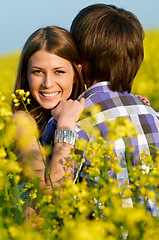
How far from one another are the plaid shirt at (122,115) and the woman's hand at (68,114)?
0.16 ft

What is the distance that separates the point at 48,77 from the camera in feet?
8.68

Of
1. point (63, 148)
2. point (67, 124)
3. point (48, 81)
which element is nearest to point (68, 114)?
point (67, 124)

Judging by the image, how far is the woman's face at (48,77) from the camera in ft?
8.71

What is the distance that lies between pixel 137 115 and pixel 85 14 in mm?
840

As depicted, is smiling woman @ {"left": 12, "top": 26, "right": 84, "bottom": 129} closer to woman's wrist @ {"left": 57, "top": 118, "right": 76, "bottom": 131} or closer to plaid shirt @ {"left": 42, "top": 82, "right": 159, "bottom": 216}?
plaid shirt @ {"left": 42, "top": 82, "right": 159, "bottom": 216}

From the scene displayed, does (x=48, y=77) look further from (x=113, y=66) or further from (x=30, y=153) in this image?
(x=30, y=153)

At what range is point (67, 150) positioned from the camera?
212 centimetres

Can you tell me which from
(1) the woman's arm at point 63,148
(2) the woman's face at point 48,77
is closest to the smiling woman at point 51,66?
(2) the woman's face at point 48,77

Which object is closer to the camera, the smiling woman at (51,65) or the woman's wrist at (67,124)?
the woman's wrist at (67,124)

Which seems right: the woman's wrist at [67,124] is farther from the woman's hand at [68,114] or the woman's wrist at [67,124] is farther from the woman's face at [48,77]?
the woman's face at [48,77]

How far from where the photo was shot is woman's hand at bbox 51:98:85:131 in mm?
2193

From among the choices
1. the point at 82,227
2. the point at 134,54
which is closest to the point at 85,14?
the point at 134,54

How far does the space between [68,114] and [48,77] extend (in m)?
0.48

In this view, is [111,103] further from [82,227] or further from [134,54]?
[82,227]
